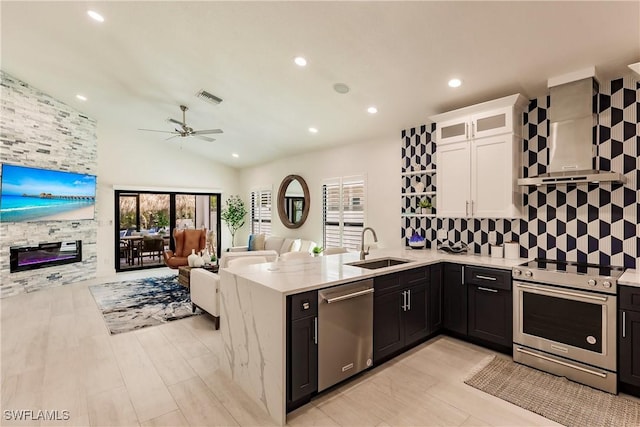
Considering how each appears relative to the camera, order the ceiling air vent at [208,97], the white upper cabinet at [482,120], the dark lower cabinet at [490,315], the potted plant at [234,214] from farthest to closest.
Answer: the potted plant at [234,214] < the ceiling air vent at [208,97] < the white upper cabinet at [482,120] < the dark lower cabinet at [490,315]

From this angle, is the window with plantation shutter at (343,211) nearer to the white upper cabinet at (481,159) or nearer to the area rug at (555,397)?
the white upper cabinet at (481,159)

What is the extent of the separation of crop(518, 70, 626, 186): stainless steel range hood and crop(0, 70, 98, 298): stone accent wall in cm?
799

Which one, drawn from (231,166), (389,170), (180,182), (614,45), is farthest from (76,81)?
(614,45)

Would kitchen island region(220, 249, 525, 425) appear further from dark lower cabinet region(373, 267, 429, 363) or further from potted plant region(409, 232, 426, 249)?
potted plant region(409, 232, 426, 249)

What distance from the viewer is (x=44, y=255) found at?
5965mm

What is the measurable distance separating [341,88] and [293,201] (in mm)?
3820

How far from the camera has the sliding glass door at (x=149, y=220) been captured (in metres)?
7.67

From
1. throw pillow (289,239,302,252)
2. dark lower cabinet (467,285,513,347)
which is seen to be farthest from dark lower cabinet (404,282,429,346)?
throw pillow (289,239,302,252)

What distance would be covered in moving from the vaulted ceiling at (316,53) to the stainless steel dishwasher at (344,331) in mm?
2312

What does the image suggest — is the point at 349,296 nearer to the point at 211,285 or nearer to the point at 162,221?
the point at 211,285

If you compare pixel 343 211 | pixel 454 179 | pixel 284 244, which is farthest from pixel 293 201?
pixel 454 179

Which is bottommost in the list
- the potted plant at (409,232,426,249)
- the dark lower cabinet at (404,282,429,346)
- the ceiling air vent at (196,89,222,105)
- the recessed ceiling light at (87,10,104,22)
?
the dark lower cabinet at (404,282,429,346)

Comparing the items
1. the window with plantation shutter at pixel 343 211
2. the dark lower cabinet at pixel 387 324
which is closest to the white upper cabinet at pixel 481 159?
the dark lower cabinet at pixel 387 324

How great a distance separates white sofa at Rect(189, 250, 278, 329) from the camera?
3.88 metres
